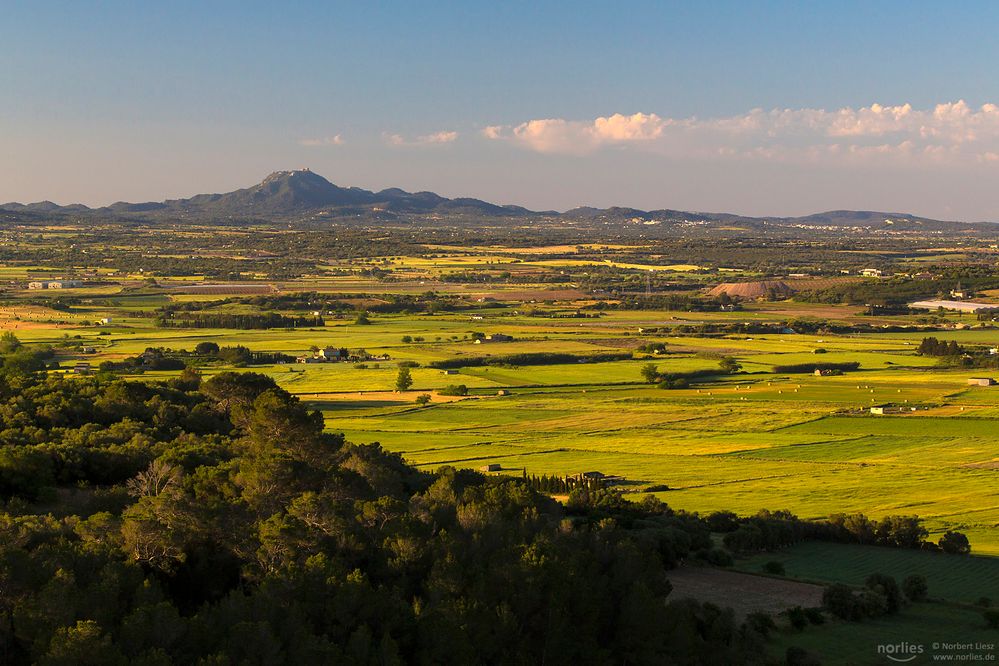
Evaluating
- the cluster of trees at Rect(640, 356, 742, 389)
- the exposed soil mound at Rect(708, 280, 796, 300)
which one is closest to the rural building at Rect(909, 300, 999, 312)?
the exposed soil mound at Rect(708, 280, 796, 300)

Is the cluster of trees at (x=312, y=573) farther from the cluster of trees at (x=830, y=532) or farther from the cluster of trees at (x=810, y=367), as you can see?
the cluster of trees at (x=810, y=367)

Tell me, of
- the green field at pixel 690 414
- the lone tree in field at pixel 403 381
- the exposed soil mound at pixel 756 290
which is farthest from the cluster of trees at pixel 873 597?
the exposed soil mound at pixel 756 290

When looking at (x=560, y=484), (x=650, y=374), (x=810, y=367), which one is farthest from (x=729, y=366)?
(x=560, y=484)

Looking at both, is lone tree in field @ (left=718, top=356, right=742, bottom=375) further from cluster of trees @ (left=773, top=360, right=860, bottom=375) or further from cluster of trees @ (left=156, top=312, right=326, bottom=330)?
cluster of trees @ (left=156, top=312, right=326, bottom=330)

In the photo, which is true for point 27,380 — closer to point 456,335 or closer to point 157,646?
point 157,646

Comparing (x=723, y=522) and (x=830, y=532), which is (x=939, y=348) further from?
(x=723, y=522)

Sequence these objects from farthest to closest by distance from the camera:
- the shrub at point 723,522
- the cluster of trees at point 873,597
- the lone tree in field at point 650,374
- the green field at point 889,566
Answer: the lone tree in field at point 650,374 → the shrub at point 723,522 → the green field at point 889,566 → the cluster of trees at point 873,597

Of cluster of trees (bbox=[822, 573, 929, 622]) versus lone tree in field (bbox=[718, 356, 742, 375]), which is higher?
cluster of trees (bbox=[822, 573, 929, 622])
